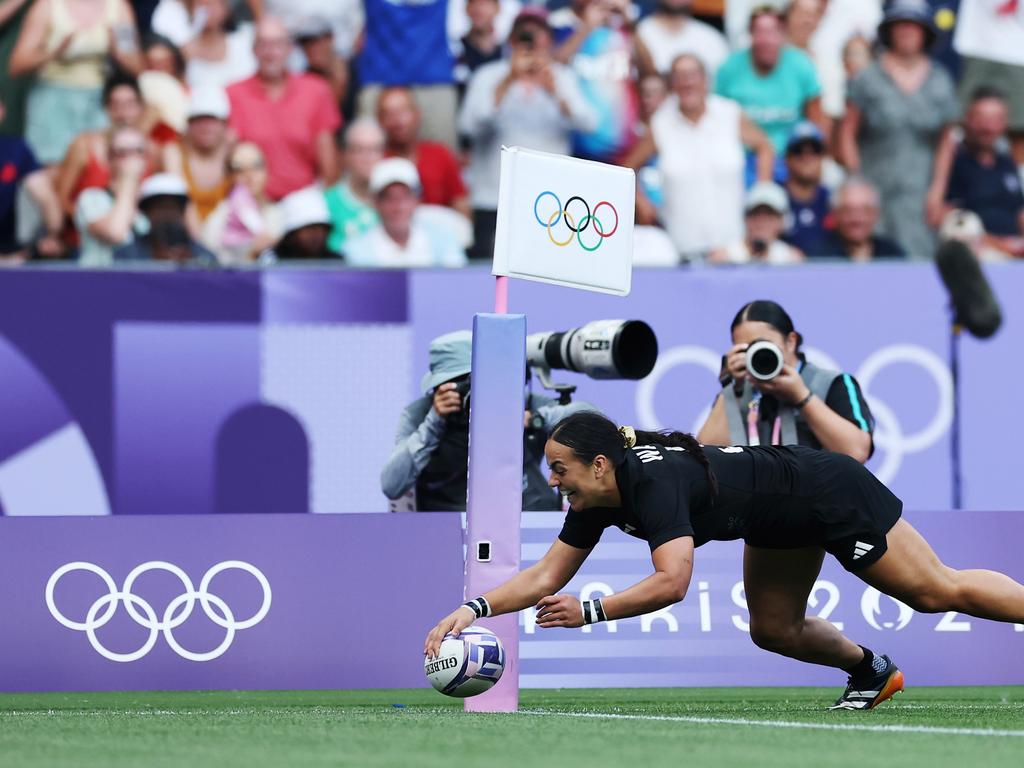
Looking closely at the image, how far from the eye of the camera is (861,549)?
6.98 metres

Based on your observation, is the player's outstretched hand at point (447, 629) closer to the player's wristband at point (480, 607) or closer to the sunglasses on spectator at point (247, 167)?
the player's wristband at point (480, 607)

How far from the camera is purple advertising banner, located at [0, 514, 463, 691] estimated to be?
876 centimetres

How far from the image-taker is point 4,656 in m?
8.73

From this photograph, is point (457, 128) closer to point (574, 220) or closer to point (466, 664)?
point (574, 220)

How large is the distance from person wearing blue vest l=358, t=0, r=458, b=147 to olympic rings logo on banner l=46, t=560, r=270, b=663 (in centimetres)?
554

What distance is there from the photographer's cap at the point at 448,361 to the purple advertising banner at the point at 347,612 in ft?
2.37

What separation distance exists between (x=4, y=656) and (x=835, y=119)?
8.02 meters

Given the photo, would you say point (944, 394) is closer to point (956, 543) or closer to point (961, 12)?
point (956, 543)

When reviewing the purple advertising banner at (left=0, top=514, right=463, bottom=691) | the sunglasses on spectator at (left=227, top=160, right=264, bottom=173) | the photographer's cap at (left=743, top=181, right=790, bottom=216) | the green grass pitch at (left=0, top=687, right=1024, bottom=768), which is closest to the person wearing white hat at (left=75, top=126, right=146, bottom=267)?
the sunglasses on spectator at (left=227, top=160, right=264, bottom=173)

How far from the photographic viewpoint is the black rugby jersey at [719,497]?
6672 millimetres

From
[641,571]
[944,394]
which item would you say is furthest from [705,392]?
[641,571]

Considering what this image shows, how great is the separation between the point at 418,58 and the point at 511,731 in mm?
8173

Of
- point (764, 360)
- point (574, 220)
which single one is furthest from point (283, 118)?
point (764, 360)

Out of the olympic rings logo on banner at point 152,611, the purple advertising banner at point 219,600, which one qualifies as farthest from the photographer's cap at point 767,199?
the olympic rings logo on banner at point 152,611
